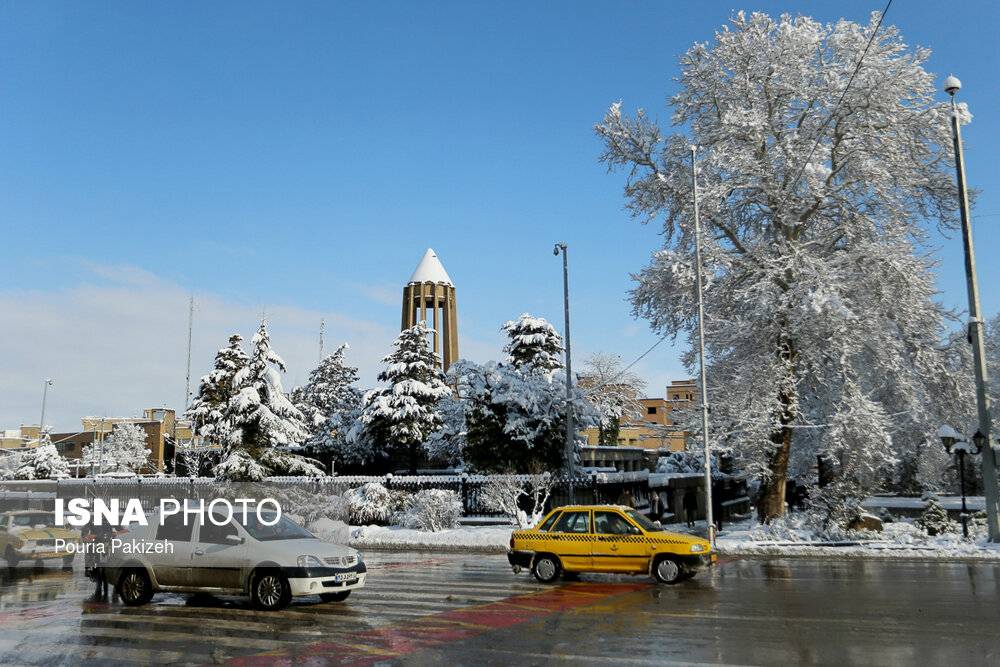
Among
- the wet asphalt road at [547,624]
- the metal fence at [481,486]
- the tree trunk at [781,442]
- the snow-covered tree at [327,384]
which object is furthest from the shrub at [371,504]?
the snow-covered tree at [327,384]

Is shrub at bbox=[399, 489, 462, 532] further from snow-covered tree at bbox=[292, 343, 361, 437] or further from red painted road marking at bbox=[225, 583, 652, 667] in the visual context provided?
snow-covered tree at bbox=[292, 343, 361, 437]

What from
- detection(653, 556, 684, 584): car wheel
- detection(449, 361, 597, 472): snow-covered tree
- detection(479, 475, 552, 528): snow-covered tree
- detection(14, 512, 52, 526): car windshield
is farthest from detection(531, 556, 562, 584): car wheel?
detection(449, 361, 597, 472): snow-covered tree

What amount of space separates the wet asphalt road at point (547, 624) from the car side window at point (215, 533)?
110 centimetres

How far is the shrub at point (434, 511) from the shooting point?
28938 mm

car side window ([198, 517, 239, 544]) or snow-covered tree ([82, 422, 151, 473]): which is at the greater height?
snow-covered tree ([82, 422, 151, 473])

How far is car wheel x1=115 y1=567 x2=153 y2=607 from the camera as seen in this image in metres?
14.0

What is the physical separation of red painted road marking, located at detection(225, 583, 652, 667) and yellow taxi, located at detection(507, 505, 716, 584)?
1.32 m

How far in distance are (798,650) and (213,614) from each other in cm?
867

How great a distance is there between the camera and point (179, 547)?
1390 centimetres

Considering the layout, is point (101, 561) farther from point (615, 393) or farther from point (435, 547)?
point (615, 393)

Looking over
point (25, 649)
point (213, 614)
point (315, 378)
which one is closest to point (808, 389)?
point (213, 614)

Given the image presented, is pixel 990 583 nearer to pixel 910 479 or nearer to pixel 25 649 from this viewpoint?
pixel 25 649

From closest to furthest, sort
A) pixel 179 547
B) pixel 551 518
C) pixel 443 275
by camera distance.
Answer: pixel 179 547 < pixel 551 518 < pixel 443 275

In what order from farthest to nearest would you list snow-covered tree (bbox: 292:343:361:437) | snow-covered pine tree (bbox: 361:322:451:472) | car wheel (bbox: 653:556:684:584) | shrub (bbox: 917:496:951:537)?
snow-covered tree (bbox: 292:343:361:437)
snow-covered pine tree (bbox: 361:322:451:472)
shrub (bbox: 917:496:951:537)
car wheel (bbox: 653:556:684:584)
